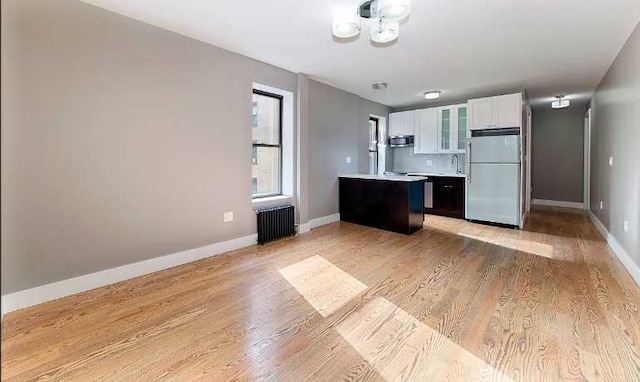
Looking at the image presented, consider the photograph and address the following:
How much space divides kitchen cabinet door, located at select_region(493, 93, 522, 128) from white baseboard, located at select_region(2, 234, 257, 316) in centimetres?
466

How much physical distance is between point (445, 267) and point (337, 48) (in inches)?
108

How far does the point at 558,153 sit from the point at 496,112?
339cm

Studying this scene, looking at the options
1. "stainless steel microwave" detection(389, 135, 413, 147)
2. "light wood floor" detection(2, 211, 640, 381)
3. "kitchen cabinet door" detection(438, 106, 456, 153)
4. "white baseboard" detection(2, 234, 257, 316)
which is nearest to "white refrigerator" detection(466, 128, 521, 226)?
"kitchen cabinet door" detection(438, 106, 456, 153)

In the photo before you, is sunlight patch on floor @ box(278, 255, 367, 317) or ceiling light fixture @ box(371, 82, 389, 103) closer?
sunlight patch on floor @ box(278, 255, 367, 317)

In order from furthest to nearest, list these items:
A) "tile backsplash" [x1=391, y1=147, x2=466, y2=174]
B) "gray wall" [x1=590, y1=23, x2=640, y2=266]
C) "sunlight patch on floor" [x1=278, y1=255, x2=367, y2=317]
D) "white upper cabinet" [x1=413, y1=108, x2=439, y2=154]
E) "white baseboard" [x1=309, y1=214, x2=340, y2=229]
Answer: "tile backsplash" [x1=391, y1=147, x2=466, y2=174] → "white upper cabinet" [x1=413, y1=108, x2=439, y2=154] → "white baseboard" [x1=309, y1=214, x2=340, y2=229] → "gray wall" [x1=590, y1=23, x2=640, y2=266] → "sunlight patch on floor" [x1=278, y1=255, x2=367, y2=317]

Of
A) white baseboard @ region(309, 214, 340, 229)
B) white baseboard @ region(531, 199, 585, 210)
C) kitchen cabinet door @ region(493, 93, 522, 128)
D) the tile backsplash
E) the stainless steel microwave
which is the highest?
kitchen cabinet door @ region(493, 93, 522, 128)

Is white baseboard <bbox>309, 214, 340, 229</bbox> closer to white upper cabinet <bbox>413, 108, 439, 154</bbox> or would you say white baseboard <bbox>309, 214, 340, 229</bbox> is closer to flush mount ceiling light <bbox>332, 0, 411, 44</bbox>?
white upper cabinet <bbox>413, 108, 439, 154</bbox>

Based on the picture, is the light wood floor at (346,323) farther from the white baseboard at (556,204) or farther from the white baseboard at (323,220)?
the white baseboard at (556,204)

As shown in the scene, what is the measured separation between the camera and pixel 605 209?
4.61m

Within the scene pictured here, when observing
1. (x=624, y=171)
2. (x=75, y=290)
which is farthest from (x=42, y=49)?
(x=624, y=171)

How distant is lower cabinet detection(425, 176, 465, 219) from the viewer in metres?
6.04

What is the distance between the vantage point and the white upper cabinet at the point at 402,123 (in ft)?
22.8

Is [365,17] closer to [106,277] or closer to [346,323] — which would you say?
[346,323]

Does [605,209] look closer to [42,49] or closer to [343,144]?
[343,144]
